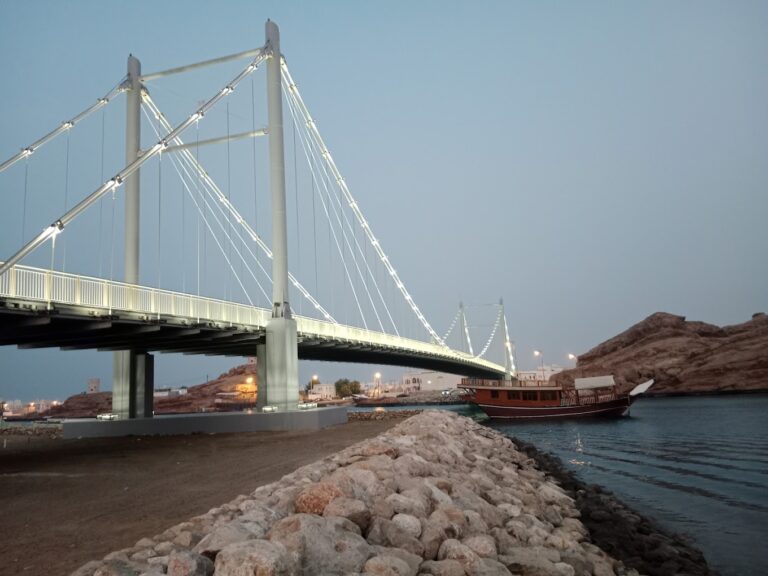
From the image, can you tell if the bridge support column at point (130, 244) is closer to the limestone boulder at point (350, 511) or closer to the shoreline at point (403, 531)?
the shoreline at point (403, 531)

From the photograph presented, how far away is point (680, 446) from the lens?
27453mm

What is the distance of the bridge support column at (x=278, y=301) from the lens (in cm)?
2755

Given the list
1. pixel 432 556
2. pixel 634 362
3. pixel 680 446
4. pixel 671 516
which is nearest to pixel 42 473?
pixel 432 556

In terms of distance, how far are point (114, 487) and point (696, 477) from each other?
1694cm

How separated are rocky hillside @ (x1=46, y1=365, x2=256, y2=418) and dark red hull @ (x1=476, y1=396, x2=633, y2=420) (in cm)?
6731

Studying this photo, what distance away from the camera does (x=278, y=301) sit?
2852 cm

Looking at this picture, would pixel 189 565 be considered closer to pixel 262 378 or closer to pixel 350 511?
pixel 350 511

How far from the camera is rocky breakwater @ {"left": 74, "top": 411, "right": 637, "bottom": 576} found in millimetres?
4766

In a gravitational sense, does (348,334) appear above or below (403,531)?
above

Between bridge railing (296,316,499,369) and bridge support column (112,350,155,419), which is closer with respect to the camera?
bridge support column (112,350,155,419)

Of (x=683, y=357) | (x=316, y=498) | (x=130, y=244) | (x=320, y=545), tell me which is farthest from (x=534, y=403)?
(x=683, y=357)

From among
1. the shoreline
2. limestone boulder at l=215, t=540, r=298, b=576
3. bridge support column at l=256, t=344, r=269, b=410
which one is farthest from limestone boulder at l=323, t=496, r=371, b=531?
bridge support column at l=256, t=344, r=269, b=410

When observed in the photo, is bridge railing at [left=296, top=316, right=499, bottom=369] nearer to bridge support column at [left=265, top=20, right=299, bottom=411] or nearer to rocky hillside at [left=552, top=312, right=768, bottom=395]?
bridge support column at [left=265, top=20, right=299, bottom=411]

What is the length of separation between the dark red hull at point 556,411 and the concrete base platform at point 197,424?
30.1 meters
